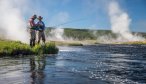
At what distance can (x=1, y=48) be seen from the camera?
3319 cm

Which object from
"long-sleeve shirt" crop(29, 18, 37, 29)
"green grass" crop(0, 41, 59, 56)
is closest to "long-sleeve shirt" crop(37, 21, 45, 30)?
"long-sleeve shirt" crop(29, 18, 37, 29)

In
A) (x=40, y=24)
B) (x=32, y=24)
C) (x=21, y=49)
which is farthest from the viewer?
(x=40, y=24)

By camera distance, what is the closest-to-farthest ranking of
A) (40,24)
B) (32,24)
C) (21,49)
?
(21,49), (32,24), (40,24)

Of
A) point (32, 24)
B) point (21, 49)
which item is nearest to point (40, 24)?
point (32, 24)

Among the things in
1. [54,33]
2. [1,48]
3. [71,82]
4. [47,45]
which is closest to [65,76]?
[71,82]

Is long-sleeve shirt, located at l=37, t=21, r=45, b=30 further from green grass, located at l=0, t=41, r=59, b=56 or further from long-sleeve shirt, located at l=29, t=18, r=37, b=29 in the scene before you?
green grass, located at l=0, t=41, r=59, b=56

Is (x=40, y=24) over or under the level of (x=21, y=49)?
over

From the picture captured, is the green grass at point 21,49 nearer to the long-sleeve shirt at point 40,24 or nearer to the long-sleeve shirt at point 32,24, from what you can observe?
the long-sleeve shirt at point 40,24

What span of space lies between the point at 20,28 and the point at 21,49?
4757 cm

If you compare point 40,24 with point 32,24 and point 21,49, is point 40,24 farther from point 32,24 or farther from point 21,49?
point 21,49

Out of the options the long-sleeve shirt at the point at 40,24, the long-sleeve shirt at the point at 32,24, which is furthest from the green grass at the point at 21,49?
the long-sleeve shirt at the point at 32,24

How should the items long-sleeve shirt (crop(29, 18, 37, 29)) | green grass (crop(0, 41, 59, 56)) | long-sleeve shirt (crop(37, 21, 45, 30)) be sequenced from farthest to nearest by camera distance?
long-sleeve shirt (crop(37, 21, 45, 30))
long-sleeve shirt (crop(29, 18, 37, 29))
green grass (crop(0, 41, 59, 56))

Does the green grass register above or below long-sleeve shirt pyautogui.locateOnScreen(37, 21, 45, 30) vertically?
below

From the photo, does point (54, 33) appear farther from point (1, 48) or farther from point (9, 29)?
point (1, 48)
